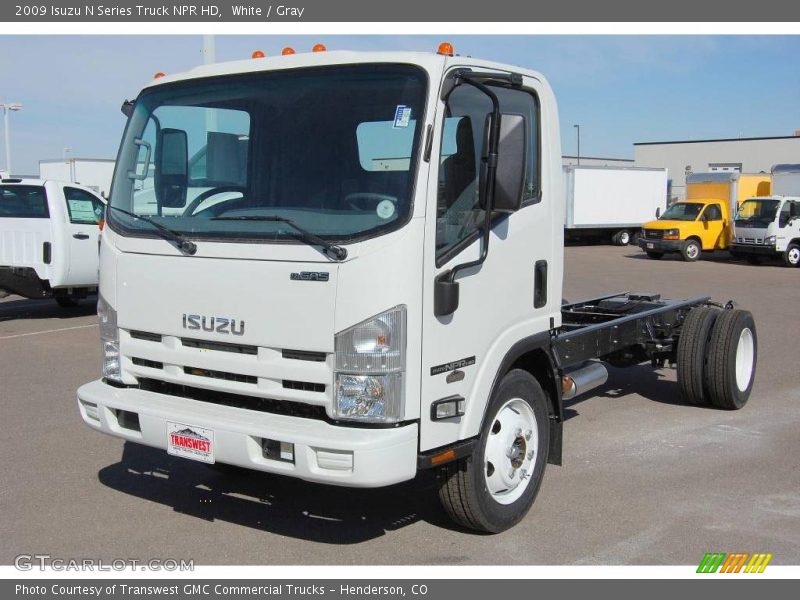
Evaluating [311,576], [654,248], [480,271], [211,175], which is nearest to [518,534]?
[311,576]

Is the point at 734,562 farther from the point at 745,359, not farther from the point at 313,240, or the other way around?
the point at 745,359

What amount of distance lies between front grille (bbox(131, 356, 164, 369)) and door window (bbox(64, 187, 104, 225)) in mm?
9235

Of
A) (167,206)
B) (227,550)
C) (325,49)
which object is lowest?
(227,550)

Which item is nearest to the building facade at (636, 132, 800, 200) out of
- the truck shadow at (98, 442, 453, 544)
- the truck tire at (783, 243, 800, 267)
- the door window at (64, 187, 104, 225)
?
the truck tire at (783, 243, 800, 267)

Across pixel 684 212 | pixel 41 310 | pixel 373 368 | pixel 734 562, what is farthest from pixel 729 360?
pixel 684 212

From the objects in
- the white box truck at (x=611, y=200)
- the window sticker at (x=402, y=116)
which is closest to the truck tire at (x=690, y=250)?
the white box truck at (x=611, y=200)

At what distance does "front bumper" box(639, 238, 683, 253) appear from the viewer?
27.4 metres

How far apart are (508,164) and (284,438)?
5.74ft

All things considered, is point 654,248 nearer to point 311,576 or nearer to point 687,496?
point 687,496

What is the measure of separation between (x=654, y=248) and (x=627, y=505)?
2353cm

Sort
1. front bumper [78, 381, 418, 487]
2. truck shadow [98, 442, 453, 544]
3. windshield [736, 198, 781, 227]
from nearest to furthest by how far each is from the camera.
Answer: front bumper [78, 381, 418, 487], truck shadow [98, 442, 453, 544], windshield [736, 198, 781, 227]

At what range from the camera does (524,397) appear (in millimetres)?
5051

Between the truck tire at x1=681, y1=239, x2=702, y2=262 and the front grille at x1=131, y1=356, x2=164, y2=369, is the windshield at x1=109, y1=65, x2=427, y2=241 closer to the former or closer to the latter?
the front grille at x1=131, y1=356, x2=164, y2=369

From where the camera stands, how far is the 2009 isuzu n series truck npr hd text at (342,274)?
409cm
